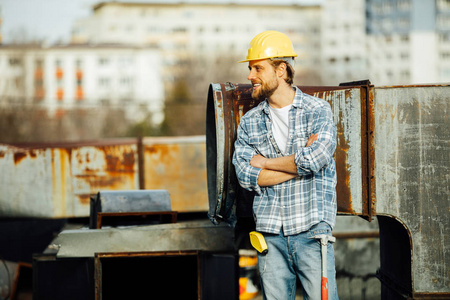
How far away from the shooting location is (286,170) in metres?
3.65

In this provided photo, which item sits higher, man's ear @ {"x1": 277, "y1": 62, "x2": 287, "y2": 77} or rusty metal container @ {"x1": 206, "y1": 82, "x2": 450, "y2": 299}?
man's ear @ {"x1": 277, "y1": 62, "x2": 287, "y2": 77}

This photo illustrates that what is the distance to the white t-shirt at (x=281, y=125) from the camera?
151 inches

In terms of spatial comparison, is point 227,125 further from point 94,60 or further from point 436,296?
point 94,60

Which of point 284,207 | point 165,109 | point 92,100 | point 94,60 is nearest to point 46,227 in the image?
point 284,207

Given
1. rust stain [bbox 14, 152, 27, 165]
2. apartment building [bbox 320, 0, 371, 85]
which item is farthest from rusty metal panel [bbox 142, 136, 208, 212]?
apartment building [bbox 320, 0, 371, 85]

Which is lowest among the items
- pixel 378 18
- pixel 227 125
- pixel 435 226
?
pixel 435 226

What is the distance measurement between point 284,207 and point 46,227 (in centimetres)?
607

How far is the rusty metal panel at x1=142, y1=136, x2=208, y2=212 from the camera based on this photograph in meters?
7.81

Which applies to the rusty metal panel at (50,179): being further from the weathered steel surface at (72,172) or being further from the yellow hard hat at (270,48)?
the yellow hard hat at (270,48)

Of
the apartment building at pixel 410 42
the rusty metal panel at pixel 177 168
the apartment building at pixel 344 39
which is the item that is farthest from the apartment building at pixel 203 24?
the rusty metal panel at pixel 177 168

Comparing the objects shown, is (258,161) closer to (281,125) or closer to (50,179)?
(281,125)

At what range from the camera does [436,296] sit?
4340 mm

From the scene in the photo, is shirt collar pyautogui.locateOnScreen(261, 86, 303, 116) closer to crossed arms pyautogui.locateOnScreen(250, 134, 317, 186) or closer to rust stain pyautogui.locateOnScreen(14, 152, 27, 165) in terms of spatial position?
crossed arms pyautogui.locateOnScreen(250, 134, 317, 186)

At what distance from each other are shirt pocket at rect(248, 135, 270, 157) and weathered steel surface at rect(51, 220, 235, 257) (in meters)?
1.28
